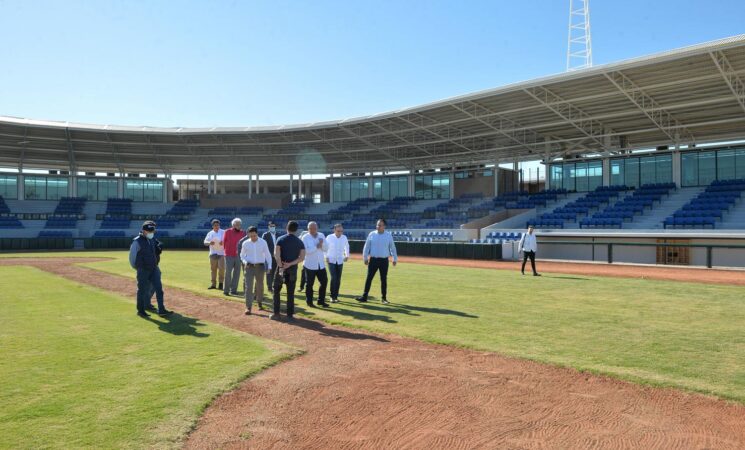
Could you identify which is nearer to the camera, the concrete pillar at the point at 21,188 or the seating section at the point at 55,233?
the seating section at the point at 55,233

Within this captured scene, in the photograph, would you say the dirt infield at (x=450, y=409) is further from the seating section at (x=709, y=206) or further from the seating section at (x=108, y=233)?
the seating section at (x=108, y=233)

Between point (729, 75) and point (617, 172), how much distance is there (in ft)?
54.7

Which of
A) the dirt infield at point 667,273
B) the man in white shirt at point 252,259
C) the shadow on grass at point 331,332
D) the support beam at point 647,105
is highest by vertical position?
the support beam at point 647,105

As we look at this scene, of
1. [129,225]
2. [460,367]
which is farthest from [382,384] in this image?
[129,225]

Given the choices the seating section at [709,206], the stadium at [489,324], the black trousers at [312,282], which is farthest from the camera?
the seating section at [709,206]

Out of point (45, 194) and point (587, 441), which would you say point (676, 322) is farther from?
point (45, 194)

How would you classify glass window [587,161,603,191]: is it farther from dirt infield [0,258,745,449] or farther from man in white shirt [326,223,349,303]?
dirt infield [0,258,745,449]

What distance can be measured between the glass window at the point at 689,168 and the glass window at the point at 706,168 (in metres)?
0.26

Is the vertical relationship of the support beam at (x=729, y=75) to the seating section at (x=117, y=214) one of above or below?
above

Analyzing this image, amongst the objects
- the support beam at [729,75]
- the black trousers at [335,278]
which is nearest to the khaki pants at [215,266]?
the black trousers at [335,278]

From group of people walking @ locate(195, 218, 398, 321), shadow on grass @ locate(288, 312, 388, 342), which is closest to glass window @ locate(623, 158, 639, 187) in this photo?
group of people walking @ locate(195, 218, 398, 321)

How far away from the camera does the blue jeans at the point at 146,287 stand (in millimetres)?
10258

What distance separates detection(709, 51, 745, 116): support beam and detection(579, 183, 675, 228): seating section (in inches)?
341

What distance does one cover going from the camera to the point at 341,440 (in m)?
4.46
